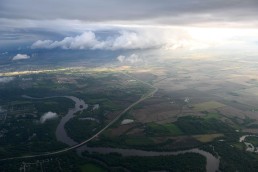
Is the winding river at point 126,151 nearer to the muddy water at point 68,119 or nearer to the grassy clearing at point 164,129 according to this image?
the muddy water at point 68,119

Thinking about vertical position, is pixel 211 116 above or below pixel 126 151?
above

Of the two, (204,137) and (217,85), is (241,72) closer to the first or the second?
(217,85)

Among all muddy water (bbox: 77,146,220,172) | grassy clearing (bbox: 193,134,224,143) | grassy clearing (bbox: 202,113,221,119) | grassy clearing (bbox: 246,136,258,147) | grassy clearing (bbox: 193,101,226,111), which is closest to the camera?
muddy water (bbox: 77,146,220,172)

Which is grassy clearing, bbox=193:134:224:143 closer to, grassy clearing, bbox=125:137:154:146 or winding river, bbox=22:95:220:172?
winding river, bbox=22:95:220:172

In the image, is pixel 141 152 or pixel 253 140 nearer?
pixel 141 152

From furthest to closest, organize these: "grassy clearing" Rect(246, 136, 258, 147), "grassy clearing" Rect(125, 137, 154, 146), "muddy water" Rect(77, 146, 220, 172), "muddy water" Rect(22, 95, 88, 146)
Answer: "muddy water" Rect(22, 95, 88, 146), "grassy clearing" Rect(125, 137, 154, 146), "grassy clearing" Rect(246, 136, 258, 147), "muddy water" Rect(77, 146, 220, 172)

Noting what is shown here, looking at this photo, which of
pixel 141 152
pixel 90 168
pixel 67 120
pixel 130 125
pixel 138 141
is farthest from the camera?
pixel 67 120

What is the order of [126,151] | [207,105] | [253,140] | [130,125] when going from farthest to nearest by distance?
[207,105], [130,125], [253,140], [126,151]

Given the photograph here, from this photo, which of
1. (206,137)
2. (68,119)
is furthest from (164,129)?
(68,119)

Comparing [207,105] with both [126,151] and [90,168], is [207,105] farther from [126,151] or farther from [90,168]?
[90,168]

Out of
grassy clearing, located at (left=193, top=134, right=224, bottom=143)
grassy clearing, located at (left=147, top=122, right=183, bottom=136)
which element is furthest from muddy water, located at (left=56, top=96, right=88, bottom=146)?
grassy clearing, located at (left=193, top=134, right=224, bottom=143)

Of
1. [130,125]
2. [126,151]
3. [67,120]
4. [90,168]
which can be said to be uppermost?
[67,120]

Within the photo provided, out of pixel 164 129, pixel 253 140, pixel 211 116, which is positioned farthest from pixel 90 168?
pixel 211 116
